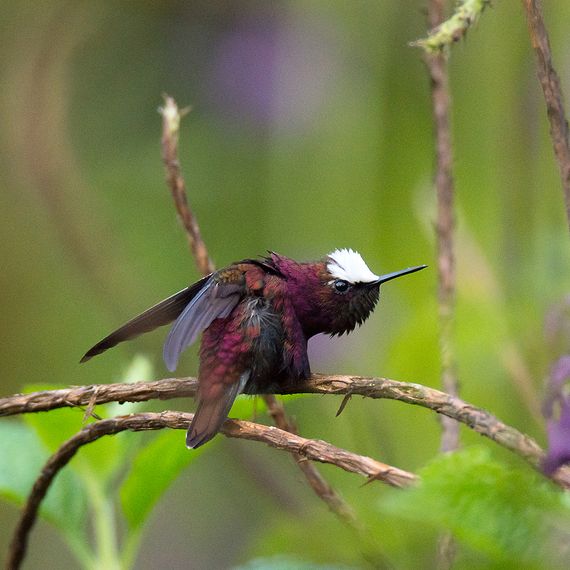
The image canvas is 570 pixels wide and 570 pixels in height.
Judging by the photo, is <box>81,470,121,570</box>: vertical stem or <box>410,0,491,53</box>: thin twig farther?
<box>81,470,121,570</box>: vertical stem

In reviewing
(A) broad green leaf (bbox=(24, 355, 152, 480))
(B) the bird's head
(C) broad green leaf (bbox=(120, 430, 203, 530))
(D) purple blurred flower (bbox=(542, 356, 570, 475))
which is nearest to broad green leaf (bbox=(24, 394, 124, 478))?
(A) broad green leaf (bbox=(24, 355, 152, 480))

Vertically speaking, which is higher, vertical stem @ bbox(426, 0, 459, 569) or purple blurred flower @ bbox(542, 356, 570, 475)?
vertical stem @ bbox(426, 0, 459, 569)

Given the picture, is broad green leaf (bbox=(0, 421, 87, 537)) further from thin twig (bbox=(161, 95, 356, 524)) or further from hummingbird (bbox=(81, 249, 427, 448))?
thin twig (bbox=(161, 95, 356, 524))

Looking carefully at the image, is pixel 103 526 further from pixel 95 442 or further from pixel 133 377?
pixel 133 377

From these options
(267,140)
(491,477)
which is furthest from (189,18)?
(491,477)

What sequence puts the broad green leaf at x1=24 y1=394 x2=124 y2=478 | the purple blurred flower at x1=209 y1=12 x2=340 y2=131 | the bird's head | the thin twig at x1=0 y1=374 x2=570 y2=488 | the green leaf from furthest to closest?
the purple blurred flower at x1=209 y1=12 x2=340 y2=131 < the bird's head < the broad green leaf at x1=24 y1=394 x2=124 y2=478 < the thin twig at x1=0 y1=374 x2=570 y2=488 < the green leaf

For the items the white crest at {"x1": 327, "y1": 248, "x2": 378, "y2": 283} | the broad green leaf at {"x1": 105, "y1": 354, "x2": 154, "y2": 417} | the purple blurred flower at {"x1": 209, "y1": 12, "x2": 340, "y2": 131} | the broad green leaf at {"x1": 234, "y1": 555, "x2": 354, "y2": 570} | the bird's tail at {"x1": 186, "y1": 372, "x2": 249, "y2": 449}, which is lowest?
the broad green leaf at {"x1": 234, "y1": 555, "x2": 354, "y2": 570}

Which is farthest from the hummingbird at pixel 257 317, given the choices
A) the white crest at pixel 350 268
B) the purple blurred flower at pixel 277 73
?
the purple blurred flower at pixel 277 73
